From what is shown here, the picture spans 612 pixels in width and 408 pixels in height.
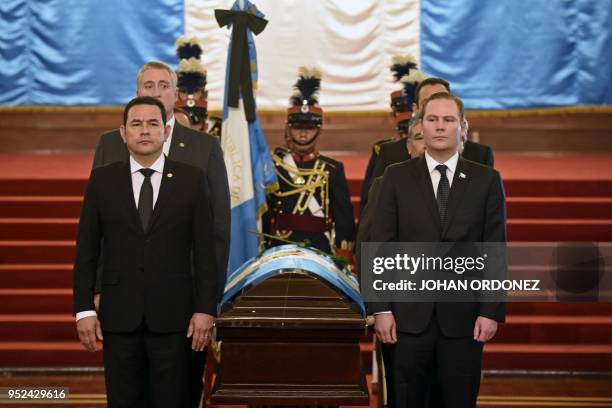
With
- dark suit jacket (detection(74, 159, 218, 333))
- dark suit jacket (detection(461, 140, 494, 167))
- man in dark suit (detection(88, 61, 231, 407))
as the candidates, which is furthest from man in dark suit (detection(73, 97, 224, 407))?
dark suit jacket (detection(461, 140, 494, 167))

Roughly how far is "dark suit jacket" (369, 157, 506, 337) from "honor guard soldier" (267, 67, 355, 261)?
170cm

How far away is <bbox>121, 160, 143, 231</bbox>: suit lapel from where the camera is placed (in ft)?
11.7

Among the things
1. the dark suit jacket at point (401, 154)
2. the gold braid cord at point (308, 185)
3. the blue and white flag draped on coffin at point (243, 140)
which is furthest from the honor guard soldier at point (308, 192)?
the dark suit jacket at point (401, 154)

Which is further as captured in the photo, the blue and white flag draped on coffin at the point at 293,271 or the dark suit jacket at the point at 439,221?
the blue and white flag draped on coffin at the point at 293,271

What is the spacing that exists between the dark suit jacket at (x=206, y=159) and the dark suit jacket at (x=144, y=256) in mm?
345

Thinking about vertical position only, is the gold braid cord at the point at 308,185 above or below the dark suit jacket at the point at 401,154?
below

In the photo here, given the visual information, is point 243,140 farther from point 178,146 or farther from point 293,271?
point 293,271

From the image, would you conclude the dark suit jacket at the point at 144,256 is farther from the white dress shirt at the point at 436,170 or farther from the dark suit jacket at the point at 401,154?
the dark suit jacket at the point at 401,154

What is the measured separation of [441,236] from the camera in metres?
3.64

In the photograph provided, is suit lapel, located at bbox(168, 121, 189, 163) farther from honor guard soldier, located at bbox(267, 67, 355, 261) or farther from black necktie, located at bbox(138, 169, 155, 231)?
honor guard soldier, located at bbox(267, 67, 355, 261)

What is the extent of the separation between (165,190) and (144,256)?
257mm

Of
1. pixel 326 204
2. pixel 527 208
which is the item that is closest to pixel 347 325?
pixel 326 204

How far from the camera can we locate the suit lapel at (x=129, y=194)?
3.57 metres

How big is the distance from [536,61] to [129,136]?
721 cm
